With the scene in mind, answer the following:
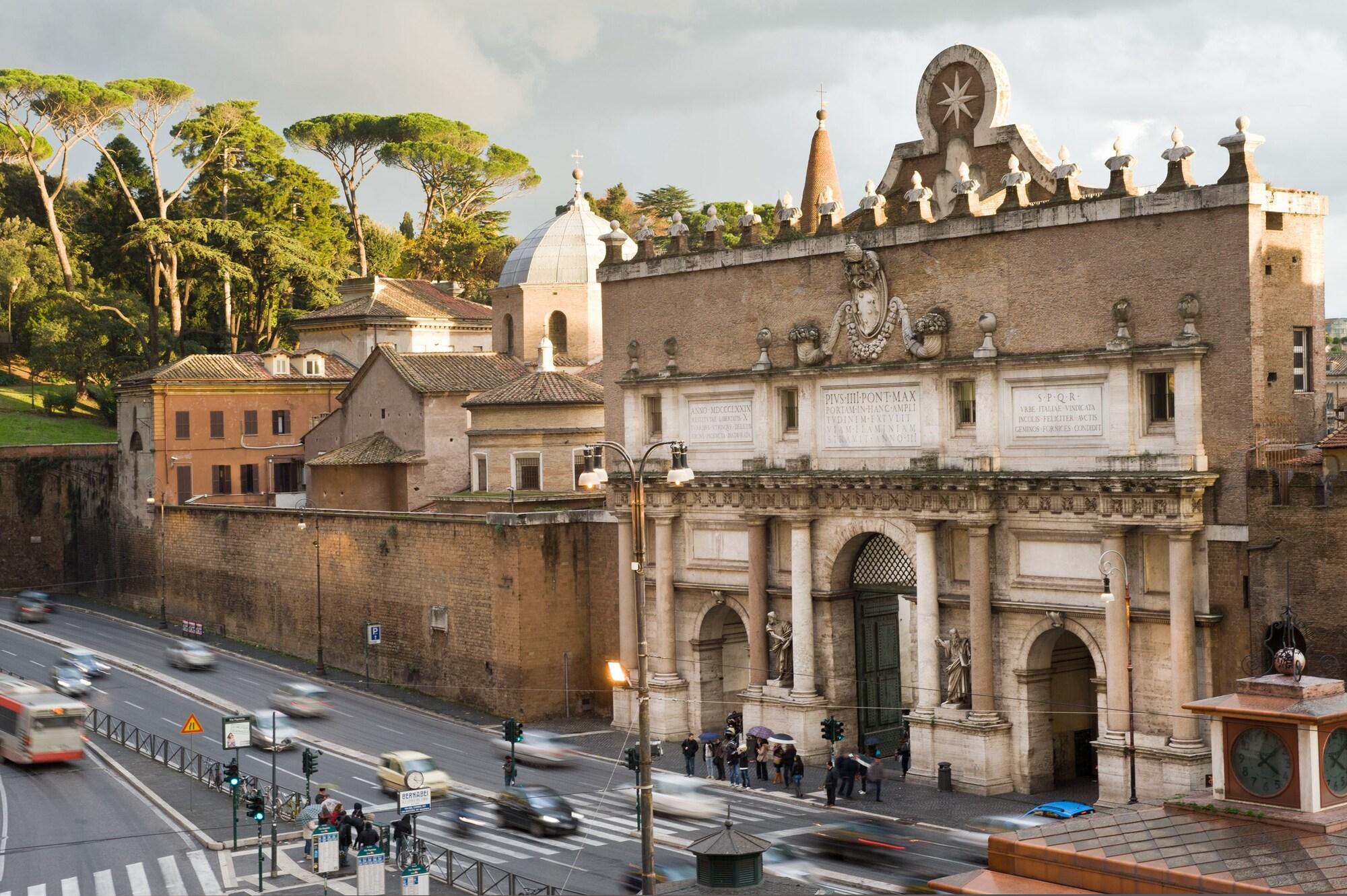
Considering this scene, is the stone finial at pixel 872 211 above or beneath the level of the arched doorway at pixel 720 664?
above

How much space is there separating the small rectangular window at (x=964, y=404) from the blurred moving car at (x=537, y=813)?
44.6 feet

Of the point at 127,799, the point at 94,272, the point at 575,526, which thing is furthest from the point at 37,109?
the point at 127,799

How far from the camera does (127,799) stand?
4300 centimetres

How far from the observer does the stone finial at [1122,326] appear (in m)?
38.5

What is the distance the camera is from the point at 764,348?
47.1m

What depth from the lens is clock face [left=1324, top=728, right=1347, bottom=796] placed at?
61.8 feet

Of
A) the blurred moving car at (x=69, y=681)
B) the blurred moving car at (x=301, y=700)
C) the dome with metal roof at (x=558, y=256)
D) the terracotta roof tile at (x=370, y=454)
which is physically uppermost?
the dome with metal roof at (x=558, y=256)

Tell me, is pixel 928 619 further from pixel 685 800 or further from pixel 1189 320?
pixel 1189 320

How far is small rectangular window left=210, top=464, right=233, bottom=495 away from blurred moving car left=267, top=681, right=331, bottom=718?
23.5m

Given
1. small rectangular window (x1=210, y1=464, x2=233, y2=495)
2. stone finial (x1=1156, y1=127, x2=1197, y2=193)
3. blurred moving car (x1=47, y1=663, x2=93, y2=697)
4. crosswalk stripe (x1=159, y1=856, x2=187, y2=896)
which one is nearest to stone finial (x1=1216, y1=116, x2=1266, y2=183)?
stone finial (x1=1156, y1=127, x2=1197, y2=193)

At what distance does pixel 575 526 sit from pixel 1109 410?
66.5 feet

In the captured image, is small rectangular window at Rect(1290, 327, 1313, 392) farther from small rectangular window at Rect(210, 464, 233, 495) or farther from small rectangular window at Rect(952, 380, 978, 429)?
A: small rectangular window at Rect(210, 464, 233, 495)

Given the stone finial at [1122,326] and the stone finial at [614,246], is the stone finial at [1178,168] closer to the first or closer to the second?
the stone finial at [1122,326]

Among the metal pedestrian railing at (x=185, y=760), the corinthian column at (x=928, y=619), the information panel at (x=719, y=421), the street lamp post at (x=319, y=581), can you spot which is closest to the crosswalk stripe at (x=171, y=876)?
the metal pedestrian railing at (x=185, y=760)
